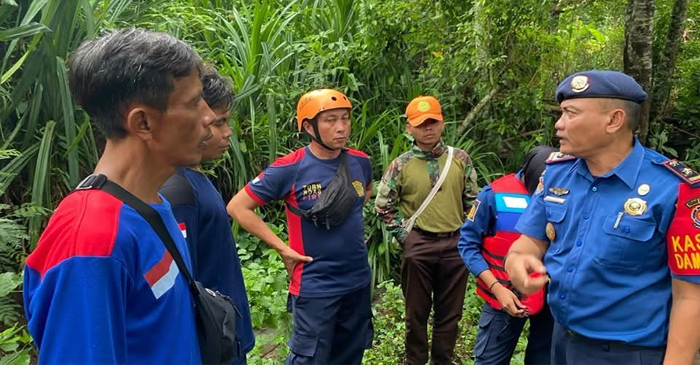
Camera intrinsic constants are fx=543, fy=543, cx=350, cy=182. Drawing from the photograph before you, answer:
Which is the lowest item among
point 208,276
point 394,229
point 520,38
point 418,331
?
point 418,331

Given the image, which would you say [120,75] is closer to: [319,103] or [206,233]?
[206,233]

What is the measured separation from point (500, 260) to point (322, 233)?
3.41 feet

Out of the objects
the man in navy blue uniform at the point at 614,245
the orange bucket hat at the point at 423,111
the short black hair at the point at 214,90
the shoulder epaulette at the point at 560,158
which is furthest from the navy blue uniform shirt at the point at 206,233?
the orange bucket hat at the point at 423,111

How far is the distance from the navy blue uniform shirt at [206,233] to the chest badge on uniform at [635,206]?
1.59 m

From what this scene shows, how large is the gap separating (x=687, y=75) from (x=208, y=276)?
6509mm

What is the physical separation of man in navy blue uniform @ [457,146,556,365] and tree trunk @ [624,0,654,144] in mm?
2633

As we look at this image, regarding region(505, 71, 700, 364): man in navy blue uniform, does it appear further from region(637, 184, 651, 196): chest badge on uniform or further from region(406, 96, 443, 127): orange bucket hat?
region(406, 96, 443, 127): orange bucket hat

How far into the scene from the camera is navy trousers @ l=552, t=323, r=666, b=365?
201 cm

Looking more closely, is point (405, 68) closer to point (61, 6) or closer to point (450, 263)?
point (450, 263)

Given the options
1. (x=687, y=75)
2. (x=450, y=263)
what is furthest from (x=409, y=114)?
(x=687, y=75)

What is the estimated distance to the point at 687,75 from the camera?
6508mm

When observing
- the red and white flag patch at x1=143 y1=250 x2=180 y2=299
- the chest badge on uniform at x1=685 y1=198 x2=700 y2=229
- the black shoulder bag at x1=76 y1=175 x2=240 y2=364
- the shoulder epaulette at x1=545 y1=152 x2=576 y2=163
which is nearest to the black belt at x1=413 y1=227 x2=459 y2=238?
the shoulder epaulette at x1=545 y1=152 x2=576 y2=163

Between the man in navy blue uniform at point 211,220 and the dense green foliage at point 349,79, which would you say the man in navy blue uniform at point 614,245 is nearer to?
the man in navy blue uniform at point 211,220

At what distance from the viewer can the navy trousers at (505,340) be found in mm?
3041
